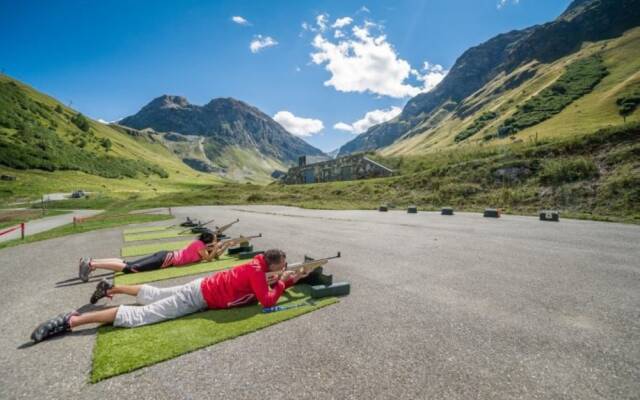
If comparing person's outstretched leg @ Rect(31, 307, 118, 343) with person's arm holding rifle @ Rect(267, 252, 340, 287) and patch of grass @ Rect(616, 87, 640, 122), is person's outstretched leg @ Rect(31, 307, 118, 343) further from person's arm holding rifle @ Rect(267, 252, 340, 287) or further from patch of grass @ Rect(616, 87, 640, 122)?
patch of grass @ Rect(616, 87, 640, 122)

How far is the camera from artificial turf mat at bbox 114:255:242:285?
8.66 m

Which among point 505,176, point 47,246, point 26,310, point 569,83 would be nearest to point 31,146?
point 47,246

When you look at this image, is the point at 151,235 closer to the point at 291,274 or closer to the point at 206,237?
the point at 206,237

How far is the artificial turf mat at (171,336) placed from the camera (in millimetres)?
4379

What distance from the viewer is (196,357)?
4.55 metres

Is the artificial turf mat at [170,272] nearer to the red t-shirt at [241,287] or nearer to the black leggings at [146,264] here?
the black leggings at [146,264]

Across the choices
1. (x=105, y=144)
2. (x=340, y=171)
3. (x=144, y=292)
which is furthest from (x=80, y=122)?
(x=144, y=292)

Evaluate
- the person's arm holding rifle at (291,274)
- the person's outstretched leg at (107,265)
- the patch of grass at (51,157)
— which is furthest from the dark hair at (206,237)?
the patch of grass at (51,157)

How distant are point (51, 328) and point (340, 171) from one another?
73992 millimetres

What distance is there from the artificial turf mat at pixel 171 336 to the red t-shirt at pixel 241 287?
273 millimetres

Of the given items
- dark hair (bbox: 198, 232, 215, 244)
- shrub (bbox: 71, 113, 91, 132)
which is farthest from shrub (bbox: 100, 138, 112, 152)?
dark hair (bbox: 198, 232, 215, 244)

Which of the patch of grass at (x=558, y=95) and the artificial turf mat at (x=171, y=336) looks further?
the patch of grass at (x=558, y=95)

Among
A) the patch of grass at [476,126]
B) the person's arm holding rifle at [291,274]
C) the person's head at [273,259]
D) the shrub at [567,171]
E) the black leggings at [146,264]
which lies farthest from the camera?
the patch of grass at [476,126]

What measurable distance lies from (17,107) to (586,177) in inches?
6802
